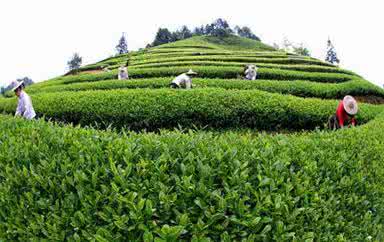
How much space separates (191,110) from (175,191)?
29.6 feet

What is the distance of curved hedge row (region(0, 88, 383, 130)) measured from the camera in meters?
12.0

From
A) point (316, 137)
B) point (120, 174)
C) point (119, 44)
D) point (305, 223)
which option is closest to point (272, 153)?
point (305, 223)

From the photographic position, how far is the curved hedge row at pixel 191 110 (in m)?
12.0

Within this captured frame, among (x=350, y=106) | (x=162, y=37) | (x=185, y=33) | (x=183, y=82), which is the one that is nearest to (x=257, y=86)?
(x=183, y=82)

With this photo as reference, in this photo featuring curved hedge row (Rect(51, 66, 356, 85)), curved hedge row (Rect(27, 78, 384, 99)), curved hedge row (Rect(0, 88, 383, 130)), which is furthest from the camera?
curved hedge row (Rect(51, 66, 356, 85))

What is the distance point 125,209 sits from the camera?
2779 mm

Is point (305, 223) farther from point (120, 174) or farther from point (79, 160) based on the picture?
point (79, 160)

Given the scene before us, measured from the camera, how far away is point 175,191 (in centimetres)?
294

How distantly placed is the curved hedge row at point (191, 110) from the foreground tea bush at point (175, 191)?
24.9ft

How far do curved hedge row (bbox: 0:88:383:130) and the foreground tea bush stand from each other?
7.59m

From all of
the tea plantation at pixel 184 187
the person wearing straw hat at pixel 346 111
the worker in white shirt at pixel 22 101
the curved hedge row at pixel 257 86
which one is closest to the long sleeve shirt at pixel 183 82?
the curved hedge row at pixel 257 86

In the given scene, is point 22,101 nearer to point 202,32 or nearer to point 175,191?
point 175,191

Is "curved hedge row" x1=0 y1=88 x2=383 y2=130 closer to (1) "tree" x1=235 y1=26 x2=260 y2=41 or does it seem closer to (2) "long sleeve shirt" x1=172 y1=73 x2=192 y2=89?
(2) "long sleeve shirt" x1=172 y1=73 x2=192 y2=89

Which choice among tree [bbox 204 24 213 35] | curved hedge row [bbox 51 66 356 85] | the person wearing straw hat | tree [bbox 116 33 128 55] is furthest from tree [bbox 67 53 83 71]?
the person wearing straw hat
